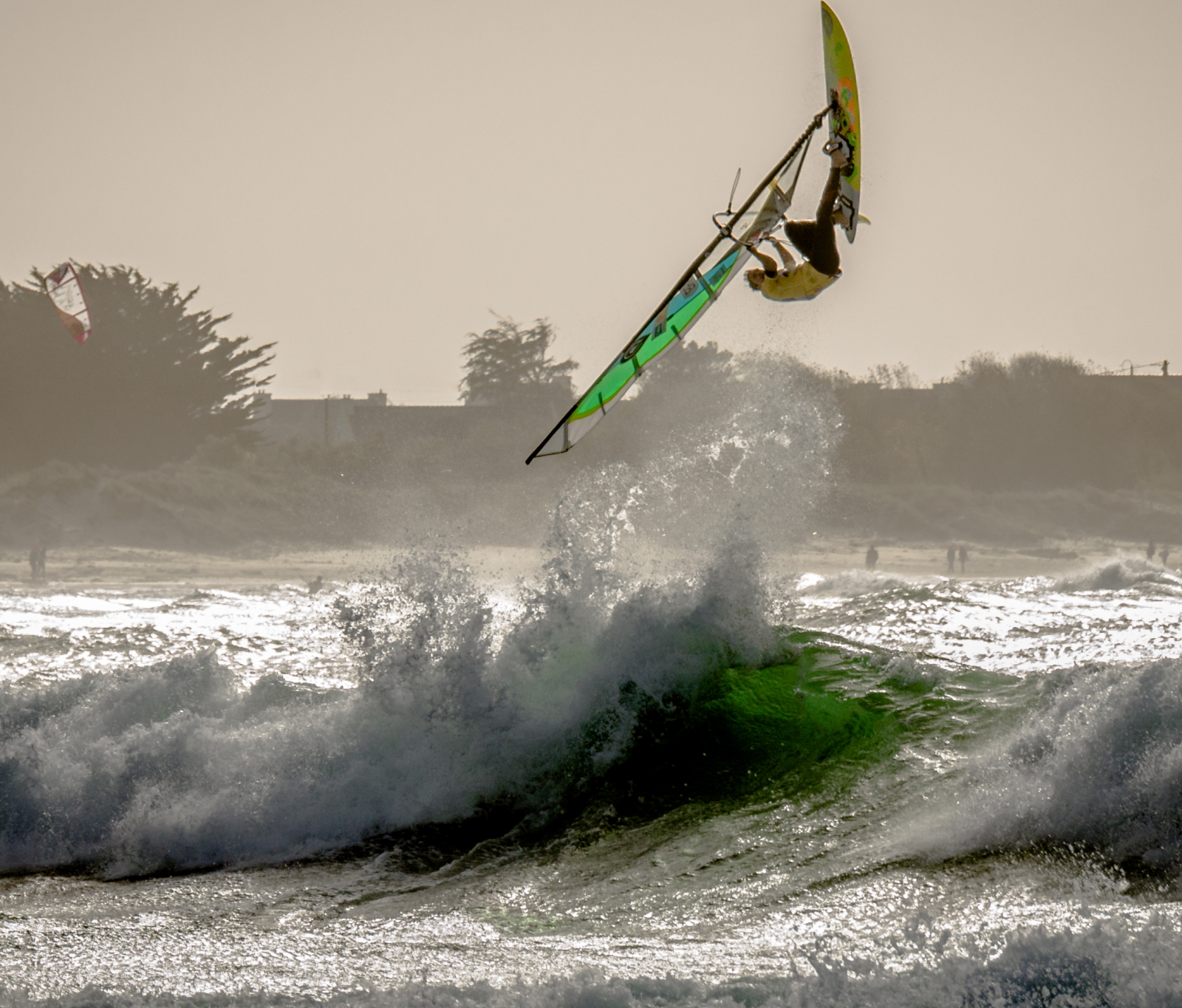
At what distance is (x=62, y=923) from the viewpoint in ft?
12.9

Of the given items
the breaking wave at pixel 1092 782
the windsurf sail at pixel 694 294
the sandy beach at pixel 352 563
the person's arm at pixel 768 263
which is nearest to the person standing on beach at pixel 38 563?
the sandy beach at pixel 352 563

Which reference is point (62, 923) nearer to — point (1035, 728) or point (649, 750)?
point (649, 750)

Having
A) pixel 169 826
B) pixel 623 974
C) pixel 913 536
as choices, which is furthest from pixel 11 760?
pixel 913 536

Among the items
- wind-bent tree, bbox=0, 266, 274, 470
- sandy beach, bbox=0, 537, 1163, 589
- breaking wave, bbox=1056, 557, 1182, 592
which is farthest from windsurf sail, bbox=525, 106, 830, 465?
wind-bent tree, bbox=0, 266, 274, 470

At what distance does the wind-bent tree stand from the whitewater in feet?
119

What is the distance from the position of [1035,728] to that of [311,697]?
425cm

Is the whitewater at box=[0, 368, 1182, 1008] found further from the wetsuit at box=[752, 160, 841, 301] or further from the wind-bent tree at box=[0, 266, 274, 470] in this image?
the wind-bent tree at box=[0, 266, 274, 470]

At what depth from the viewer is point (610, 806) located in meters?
5.15

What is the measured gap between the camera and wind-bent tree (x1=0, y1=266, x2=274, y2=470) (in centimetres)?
4100

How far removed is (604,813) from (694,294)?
2.59 m

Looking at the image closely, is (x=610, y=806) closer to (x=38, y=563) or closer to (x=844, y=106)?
(x=844, y=106)

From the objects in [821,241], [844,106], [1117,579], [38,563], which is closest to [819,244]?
[821,241]

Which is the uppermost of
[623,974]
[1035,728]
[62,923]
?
[1035,728]

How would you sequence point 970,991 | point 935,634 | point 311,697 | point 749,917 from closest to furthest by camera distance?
point 970,991 < point 749,917 < point 311,697 < point 935,634
